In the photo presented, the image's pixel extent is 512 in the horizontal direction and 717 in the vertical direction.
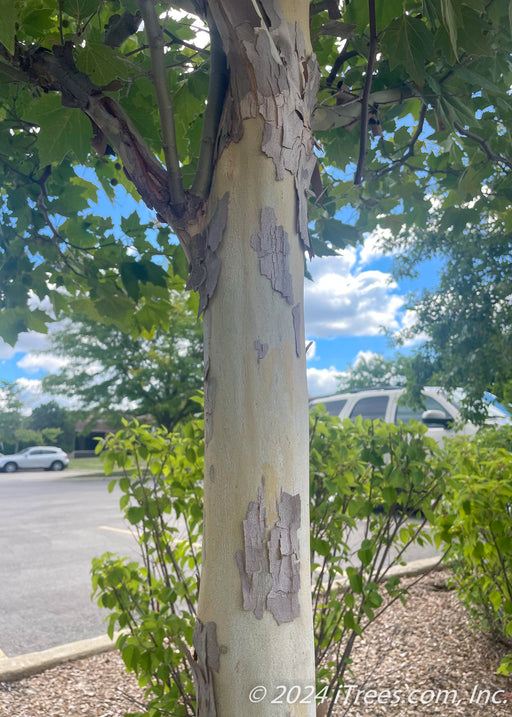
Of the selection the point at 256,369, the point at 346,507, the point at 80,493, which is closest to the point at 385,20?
the point at 256,369

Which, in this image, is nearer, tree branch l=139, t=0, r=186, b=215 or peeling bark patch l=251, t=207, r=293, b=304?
peeling bark patch l=251, t=207, r=293, b=304

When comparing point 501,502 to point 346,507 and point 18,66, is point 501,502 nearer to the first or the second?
point 346,507

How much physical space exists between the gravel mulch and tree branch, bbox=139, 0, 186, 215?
200cm

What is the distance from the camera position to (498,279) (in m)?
8.16

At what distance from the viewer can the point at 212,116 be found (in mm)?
1153

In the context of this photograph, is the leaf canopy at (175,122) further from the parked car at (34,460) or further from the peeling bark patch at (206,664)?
the parked car at (34,460)

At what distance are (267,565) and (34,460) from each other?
33036mm

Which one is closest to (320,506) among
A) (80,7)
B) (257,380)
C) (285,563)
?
(285,563)

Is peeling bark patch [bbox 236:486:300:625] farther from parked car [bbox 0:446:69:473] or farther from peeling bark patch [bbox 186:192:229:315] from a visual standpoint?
parked car [bbox 0:446:69:473]

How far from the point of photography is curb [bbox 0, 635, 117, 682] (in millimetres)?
2972

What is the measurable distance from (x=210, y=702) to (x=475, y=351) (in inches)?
300

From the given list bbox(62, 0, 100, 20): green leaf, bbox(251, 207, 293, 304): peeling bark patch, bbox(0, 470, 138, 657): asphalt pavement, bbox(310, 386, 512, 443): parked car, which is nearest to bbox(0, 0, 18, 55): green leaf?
bbox(62, 0, 100, 20): green leaf

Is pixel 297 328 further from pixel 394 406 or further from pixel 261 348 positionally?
pixel 394 406

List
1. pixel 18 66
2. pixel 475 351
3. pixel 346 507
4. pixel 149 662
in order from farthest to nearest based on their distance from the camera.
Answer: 1. pixel 475 351
2. pixel 346 507
3. pixel 149 662
4. pixel 18 66
